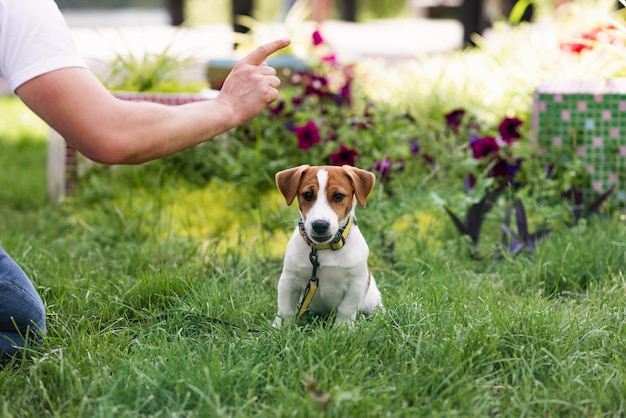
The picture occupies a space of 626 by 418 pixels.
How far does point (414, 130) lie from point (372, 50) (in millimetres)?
10742

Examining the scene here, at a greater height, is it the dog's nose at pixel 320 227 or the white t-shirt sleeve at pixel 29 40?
the white t-shirt sleeve at pixel 29 40

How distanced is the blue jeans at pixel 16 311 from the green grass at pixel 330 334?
66 millimetres

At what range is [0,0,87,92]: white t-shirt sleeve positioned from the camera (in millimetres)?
2346

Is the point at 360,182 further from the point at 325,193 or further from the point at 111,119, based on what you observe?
the point at 111,119

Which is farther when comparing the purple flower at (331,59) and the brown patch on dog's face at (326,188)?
the purple flower at (331,59)

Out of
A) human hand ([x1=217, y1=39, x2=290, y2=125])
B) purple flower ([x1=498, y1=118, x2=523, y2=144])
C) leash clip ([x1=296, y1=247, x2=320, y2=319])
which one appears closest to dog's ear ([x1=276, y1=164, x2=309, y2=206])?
leash clip ([x1=296, y1=247, x2=320, y2=319])

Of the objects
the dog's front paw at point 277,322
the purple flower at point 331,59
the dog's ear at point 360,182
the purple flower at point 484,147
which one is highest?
the purple flower at point 331,59

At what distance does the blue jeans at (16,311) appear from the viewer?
2.86 m

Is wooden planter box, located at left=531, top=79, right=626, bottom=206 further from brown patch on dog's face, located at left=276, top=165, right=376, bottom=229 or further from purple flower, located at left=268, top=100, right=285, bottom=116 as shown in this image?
brown patch on dog's face, located at left=276, top=165, right=376, bottom=229

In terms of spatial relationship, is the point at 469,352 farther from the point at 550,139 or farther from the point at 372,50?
the point at 372,50

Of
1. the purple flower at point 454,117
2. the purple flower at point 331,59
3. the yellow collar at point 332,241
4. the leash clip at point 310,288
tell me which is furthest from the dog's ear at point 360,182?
the purple flower at point 331,59

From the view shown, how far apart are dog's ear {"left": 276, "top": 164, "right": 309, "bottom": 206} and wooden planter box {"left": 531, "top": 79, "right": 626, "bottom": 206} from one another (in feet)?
7.55

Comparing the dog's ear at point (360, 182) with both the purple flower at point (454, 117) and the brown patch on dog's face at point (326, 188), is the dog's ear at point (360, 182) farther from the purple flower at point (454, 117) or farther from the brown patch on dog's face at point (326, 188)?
the purple flower at point (454, 117)

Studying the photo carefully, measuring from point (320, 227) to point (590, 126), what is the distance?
8.33 ft
